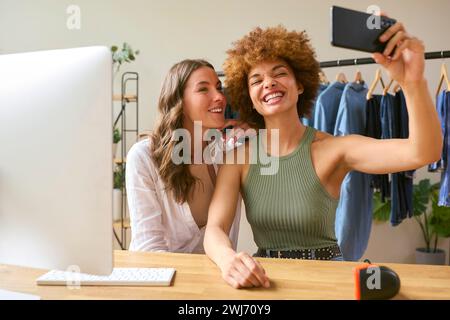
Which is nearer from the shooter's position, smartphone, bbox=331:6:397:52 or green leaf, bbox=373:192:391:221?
smartphone, bbox=331:6:397:52

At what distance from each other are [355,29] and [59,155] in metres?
0.65

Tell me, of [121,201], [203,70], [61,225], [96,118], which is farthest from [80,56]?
[121,201]

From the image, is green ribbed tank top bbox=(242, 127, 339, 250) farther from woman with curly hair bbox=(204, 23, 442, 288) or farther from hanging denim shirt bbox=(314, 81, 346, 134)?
hanging denim shirt bbox=(314, 81, 346, 134)

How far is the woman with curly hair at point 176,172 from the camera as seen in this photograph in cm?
142

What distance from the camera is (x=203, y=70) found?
5.19ft

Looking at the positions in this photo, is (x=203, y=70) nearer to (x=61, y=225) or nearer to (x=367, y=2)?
(x=61, y=225)

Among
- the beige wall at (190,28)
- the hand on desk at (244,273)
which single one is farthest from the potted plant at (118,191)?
the hand on desk at (244,273)

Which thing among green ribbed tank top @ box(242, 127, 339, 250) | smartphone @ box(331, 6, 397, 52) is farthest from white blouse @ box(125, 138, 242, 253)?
smartphone @ box(331, 6, 397, 52)

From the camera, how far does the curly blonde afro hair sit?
4.56ft

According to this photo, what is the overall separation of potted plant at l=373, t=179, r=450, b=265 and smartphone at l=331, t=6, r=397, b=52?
2.18m

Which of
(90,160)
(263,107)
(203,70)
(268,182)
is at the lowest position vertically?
(268,182)

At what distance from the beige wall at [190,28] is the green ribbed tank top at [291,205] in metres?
1.79

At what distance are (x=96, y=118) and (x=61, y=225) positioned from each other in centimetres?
20

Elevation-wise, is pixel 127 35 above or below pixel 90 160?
above
